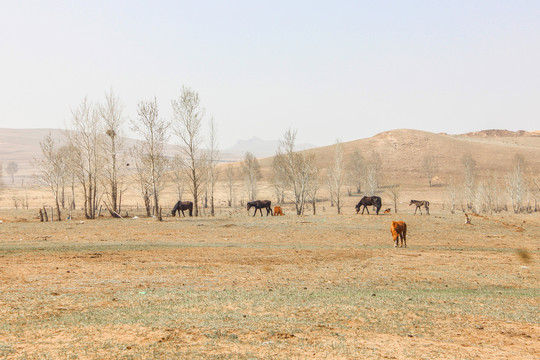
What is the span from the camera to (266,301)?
11047 millimetres

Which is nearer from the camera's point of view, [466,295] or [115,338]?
[115,338]

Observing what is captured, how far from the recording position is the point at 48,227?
1281 inches

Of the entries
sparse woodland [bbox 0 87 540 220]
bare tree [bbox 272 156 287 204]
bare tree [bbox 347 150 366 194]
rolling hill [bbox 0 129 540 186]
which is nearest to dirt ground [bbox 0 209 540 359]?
sparse woodland [bbox 0 87 540 220]

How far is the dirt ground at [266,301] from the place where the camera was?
7.64m

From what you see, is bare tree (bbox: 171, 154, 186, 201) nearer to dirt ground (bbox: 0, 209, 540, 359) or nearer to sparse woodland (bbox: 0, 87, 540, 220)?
sparse woodland (bbox: 0, 87, 540, 220)

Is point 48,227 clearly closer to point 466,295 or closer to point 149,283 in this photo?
point 149,283

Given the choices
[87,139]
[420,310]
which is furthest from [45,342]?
[87,139]

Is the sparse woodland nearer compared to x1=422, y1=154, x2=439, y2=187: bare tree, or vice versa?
the sparse woodland

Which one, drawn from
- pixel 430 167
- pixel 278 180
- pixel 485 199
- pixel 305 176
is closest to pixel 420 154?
pixel 430 167

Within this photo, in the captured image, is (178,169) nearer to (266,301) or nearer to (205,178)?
(205,178)

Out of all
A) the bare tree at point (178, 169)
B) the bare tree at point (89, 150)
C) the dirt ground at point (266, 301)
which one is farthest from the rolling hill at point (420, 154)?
the dirt ground at point (266, 301)

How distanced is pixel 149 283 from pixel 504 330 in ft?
31.4

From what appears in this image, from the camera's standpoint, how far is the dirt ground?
7641mm

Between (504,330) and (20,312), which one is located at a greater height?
(20,312)
